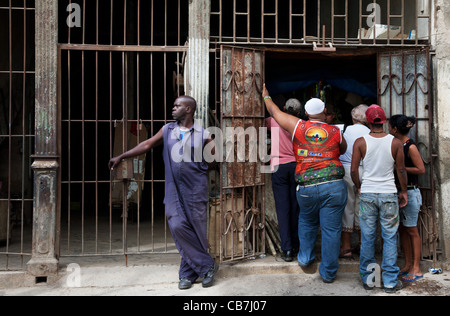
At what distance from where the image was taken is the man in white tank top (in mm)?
4531

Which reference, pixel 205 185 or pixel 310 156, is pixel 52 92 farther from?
pixel 310 156

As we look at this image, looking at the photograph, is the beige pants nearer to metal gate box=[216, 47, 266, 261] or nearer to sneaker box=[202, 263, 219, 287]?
metal gate box=[216, 47, 266, 261]

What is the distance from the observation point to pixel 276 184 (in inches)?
211

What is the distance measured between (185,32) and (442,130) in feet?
23.0

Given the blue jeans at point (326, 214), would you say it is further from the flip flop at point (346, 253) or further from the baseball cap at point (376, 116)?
the baseball cap at point (376, 116)

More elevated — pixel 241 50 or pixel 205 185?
pixel 241 50

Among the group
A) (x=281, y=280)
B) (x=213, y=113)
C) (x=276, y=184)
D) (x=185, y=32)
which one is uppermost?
(x=185, y=32)

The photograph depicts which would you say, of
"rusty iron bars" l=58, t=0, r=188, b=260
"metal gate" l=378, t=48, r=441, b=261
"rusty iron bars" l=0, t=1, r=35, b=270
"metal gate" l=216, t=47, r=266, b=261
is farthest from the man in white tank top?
Result: "rusty iron bars" l=0, t=1, r=35, b=270

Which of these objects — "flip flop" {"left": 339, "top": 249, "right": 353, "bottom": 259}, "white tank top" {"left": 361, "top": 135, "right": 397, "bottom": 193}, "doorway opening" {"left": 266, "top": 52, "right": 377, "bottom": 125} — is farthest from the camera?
"doorway opening" {"left": 266, "top": 52, "right": 377, "bottom": 125}

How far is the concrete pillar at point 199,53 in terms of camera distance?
5.22m

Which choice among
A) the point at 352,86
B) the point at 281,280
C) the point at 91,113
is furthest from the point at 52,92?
the point at 91,113

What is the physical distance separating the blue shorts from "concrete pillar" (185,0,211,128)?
2.44 m

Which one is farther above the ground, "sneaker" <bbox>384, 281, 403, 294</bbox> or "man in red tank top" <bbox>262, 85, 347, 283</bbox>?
"man in red tank top" <bbox>262, 85, 347, 283</bbox>

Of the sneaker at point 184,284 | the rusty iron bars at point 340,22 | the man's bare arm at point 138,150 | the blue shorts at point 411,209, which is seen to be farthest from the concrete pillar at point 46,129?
the blue shorts at point 411,209
